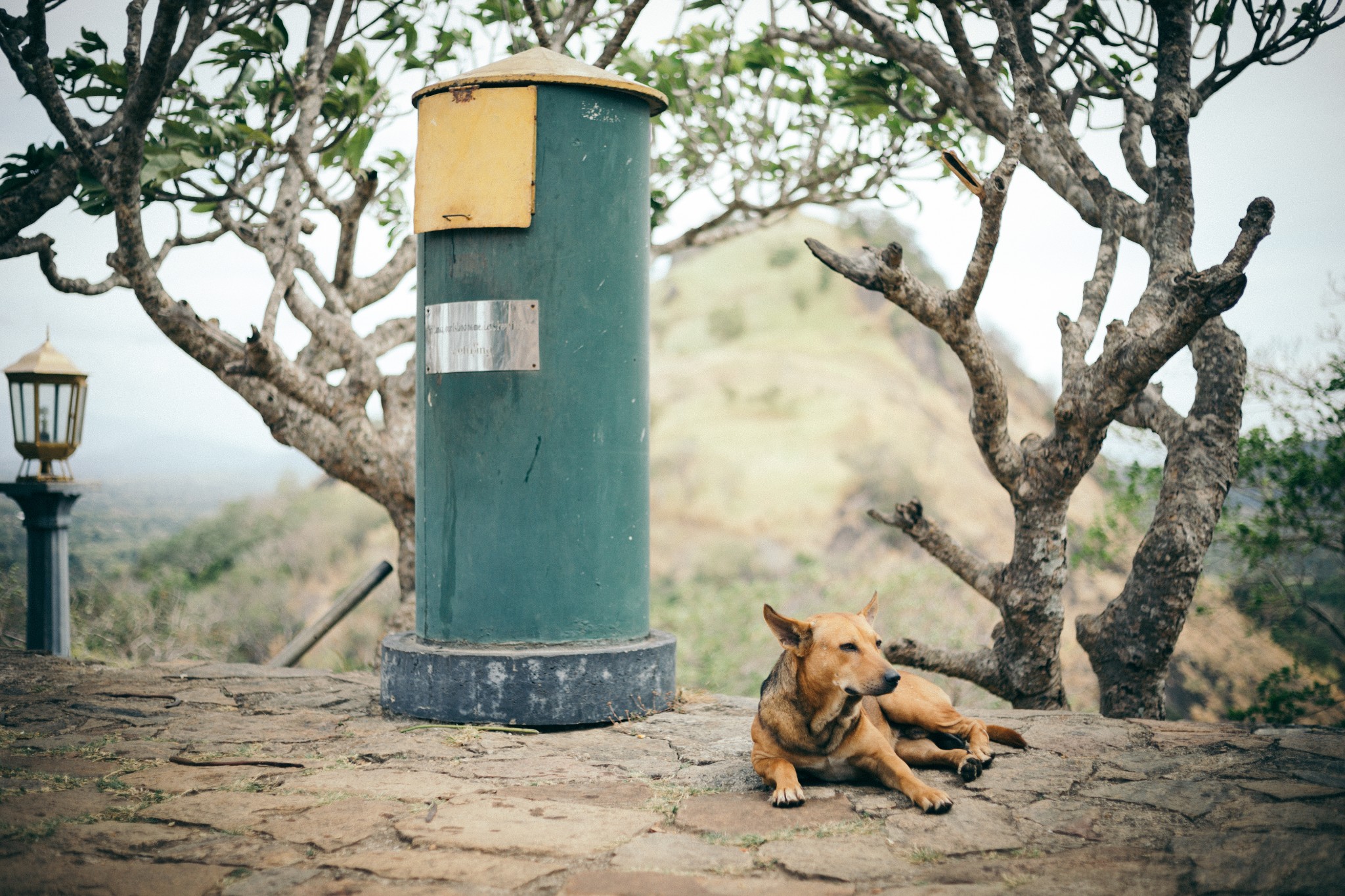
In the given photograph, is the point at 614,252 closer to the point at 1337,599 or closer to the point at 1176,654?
the point at 1337,599

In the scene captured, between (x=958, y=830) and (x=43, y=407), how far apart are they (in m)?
7.22

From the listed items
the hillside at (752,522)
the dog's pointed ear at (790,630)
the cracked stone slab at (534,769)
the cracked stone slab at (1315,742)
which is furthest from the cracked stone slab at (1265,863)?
the hillside at (752,522)

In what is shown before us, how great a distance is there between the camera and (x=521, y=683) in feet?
14.5

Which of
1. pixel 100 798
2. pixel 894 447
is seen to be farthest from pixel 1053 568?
pixel 894 447

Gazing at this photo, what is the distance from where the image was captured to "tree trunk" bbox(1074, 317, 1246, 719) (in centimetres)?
535

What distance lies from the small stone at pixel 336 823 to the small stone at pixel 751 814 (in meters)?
0.96

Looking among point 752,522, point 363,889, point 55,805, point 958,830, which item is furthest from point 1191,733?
point 752,522

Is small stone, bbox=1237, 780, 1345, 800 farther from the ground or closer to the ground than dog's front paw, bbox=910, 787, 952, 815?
farther from the ground

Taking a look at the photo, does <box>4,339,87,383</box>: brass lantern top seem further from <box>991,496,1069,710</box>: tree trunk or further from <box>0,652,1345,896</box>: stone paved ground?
<box>991,496,1069,710</box>: tree trunk

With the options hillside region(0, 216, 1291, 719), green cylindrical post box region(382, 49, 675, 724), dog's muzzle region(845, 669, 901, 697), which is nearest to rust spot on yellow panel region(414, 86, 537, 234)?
green cylindrical post box region(382, 49, 675, 724)

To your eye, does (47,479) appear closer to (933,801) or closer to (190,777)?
(190,777)

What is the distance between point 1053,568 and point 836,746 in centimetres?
257

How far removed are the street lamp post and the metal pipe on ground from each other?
6.23ft

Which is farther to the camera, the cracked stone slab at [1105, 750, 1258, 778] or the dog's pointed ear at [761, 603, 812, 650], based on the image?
the cracked stone slab at [1105, 750, 1258, 778]
